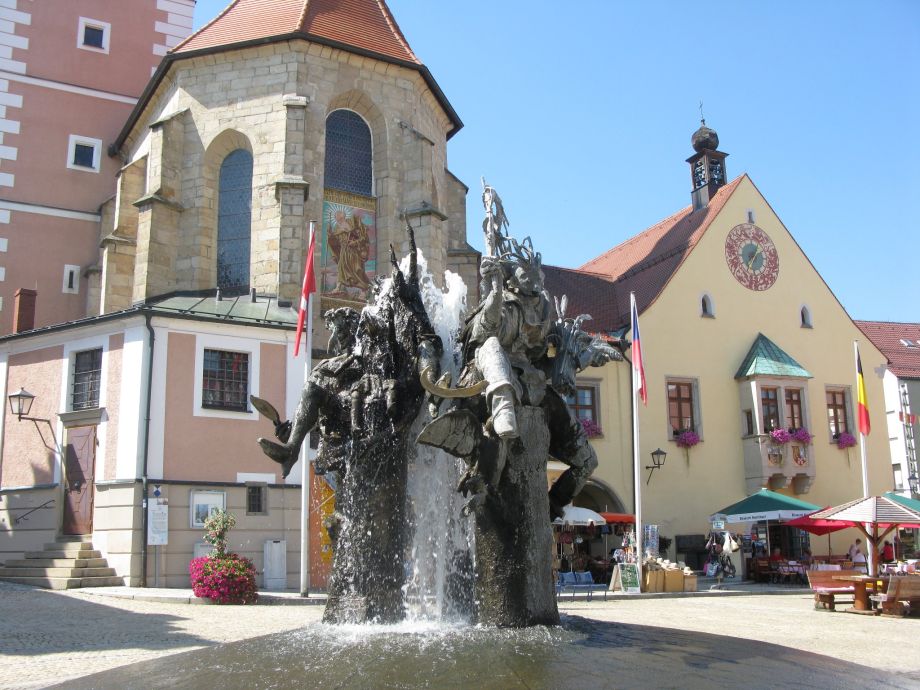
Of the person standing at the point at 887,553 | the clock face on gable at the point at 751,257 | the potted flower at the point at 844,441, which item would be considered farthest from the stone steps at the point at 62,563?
the potted flower at the point at 844,441

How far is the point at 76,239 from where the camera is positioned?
31.9 metres

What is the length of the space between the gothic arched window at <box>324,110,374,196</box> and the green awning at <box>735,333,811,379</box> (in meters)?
14.8

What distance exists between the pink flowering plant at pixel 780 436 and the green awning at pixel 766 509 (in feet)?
14.9

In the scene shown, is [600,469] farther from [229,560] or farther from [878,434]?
[229,560]

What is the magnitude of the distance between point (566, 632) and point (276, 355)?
17.4 m

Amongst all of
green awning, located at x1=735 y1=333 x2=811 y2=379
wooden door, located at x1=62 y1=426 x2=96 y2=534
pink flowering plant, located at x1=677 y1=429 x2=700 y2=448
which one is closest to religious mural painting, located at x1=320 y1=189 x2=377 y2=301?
wooden door, located at x1=62 y1=426 x2=96 y2=534

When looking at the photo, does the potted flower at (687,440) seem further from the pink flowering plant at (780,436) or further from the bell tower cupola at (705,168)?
the bell tower cupola at (705,168)

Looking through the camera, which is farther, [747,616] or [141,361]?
[141,361]

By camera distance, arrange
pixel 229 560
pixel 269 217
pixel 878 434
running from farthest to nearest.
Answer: pixel 878 434 < pixel 269 217 < pixel 229 560

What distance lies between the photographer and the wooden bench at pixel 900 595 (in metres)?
15.7

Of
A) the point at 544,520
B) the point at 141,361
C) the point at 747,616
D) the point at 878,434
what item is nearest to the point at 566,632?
the point at 544,520

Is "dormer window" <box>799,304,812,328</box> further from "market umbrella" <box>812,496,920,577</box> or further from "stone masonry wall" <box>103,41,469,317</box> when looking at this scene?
"market umbrella" <box>812,496,920,577</box>

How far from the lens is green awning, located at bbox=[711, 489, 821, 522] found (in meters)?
25.4

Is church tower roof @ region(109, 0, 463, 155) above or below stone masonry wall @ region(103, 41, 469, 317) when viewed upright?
above
